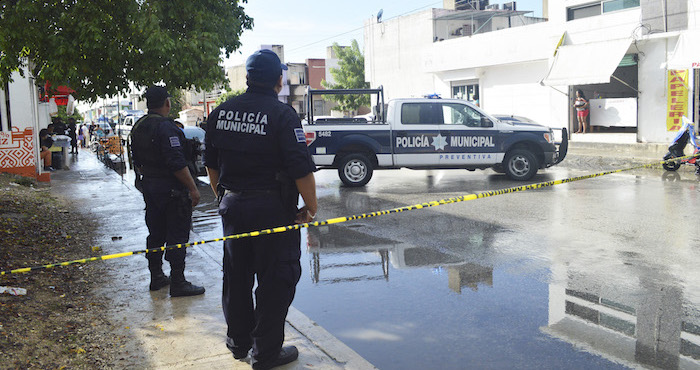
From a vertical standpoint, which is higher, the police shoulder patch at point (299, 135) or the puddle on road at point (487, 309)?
the police shoulder patch at point (299, 135)

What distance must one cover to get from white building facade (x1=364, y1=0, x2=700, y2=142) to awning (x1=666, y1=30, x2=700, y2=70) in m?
0.32

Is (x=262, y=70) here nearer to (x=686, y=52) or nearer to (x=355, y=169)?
(x=355, y=169)

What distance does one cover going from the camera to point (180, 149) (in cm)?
550

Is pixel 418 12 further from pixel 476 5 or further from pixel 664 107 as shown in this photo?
pixel 664 107

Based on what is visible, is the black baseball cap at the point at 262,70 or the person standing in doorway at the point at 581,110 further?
the person standing in doorway at the point at 581,110

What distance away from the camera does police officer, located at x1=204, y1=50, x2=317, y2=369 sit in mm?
3830

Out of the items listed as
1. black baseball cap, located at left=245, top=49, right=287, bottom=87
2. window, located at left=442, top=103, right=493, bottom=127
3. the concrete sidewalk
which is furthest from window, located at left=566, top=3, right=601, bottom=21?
black baseball cap, located at left=245, top=49, right=287, bottom=87

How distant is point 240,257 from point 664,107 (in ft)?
65.0

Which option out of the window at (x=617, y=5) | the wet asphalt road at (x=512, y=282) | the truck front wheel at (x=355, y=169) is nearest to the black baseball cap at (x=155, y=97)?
the wet asphalt road at (x=512, y=282)

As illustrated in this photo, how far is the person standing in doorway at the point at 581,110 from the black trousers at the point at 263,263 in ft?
68.0

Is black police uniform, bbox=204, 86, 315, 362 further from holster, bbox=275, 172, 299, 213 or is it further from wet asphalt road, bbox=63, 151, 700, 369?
wet asphalt road, bbox=63, 151, 700, 369

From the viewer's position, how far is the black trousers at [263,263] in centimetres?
388

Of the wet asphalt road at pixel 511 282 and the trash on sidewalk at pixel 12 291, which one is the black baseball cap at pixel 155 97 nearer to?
the trash on sidewalk at pixel 12 291

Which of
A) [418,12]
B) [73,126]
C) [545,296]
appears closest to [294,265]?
[545,296]
